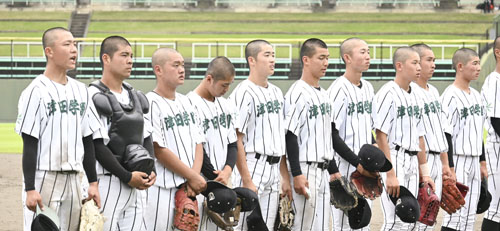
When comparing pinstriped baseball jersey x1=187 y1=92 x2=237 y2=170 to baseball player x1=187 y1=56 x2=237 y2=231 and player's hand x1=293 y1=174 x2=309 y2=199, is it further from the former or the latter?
player's hand x1=293 y1=174 x2=309 y2=199

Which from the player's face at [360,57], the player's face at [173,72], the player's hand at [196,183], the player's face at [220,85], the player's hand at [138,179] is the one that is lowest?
the player's hand at [196,183]

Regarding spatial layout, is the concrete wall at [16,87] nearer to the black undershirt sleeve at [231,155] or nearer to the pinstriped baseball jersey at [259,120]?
the pinstriped baseball jersey at [259,120]

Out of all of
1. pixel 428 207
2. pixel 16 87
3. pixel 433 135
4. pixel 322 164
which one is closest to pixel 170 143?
pixel 322 164

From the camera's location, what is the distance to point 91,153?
5.66 metres

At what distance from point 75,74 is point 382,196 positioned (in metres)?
18.4

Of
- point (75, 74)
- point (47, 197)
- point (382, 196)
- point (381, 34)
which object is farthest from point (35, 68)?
point (47, 197)

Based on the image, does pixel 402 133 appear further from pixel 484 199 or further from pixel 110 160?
pixel 110 160

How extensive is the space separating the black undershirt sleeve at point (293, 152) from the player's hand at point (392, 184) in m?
1.04

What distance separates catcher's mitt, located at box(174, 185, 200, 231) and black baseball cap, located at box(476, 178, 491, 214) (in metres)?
3.36

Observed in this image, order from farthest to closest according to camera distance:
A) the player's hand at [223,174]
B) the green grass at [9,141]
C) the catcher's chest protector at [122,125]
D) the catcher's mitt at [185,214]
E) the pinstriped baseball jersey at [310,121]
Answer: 1. the green grass at [9,141]
2. the pinstriped baseball jersey at [310,121]
3. the player's hand at [223,174]
4. the catcher's mitt at [185,214]
5. the catcher's chest protector at [122,125]

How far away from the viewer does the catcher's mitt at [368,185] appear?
748cm

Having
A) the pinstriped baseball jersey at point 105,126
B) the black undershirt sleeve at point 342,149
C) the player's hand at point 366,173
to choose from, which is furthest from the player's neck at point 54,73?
the player's hand at point 366,173

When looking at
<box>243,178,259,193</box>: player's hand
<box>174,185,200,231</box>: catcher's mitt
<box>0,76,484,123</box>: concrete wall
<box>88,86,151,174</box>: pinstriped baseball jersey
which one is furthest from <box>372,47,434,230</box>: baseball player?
<box>0,76,484,123</box>: concrete wall

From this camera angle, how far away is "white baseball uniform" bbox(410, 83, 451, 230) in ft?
26.4
